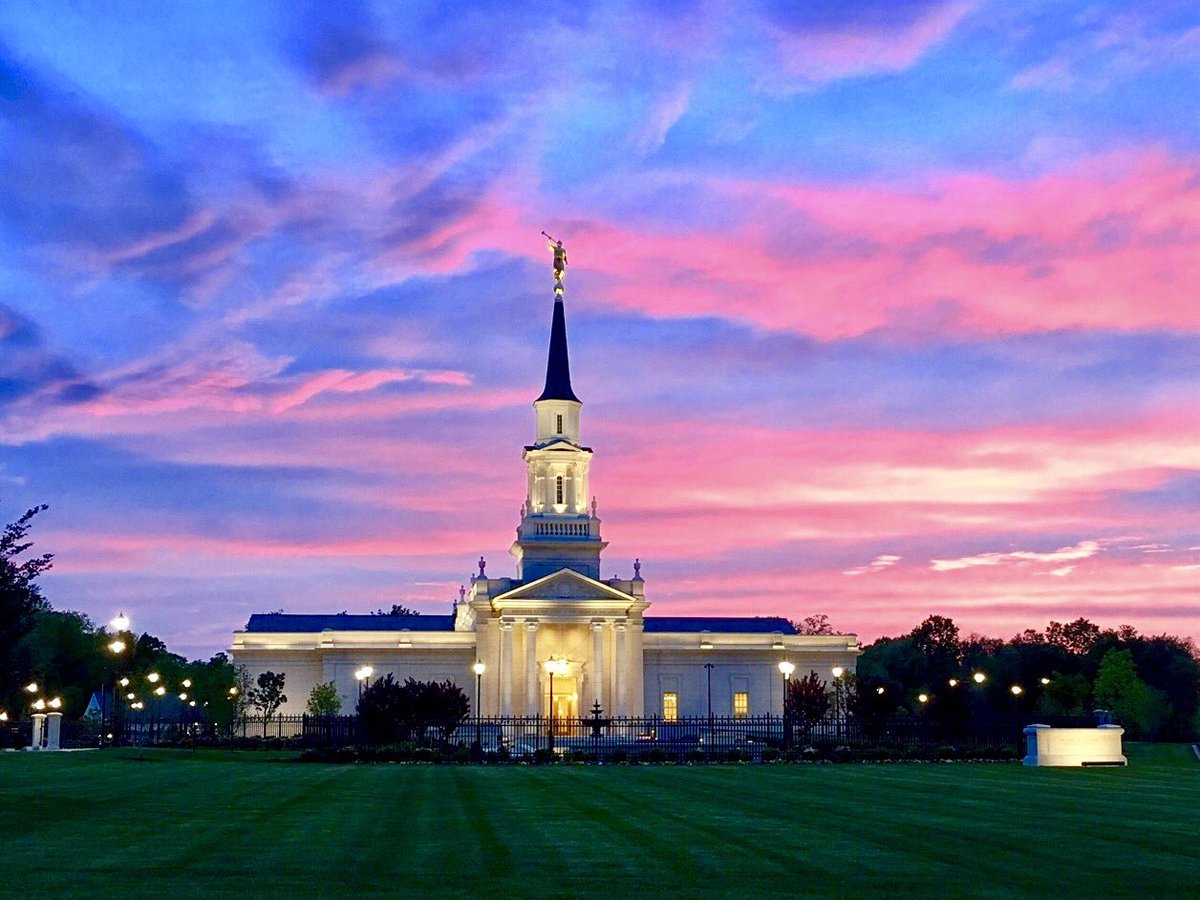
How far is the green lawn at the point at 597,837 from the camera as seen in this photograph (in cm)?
1616

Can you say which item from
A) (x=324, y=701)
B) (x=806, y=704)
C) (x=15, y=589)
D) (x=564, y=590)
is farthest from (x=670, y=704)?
(x=15, y=589)

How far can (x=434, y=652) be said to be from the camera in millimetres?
110875

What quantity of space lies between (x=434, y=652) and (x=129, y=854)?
92732 millimetres

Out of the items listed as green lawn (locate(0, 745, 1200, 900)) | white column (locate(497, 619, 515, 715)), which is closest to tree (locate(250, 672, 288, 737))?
white column (locate(497, 619, 515, 715))

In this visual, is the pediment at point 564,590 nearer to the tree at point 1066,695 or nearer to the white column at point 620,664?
the white column at point 620,664

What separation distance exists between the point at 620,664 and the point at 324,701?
22072mm

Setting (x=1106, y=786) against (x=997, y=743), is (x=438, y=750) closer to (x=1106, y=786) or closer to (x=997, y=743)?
(x=997, y=743)

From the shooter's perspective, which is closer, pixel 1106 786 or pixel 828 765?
pixel 1106 786

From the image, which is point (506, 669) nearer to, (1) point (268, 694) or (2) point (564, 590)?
(2) point (564, 590)

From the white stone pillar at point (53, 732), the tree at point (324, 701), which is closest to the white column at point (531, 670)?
the tree at point (324, 701)

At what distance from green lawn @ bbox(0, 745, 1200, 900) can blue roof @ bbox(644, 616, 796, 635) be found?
263 ft

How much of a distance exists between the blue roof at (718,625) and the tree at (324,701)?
28.0m

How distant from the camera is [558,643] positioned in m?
110

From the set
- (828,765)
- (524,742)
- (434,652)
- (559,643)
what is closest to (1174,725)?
(559,643)
